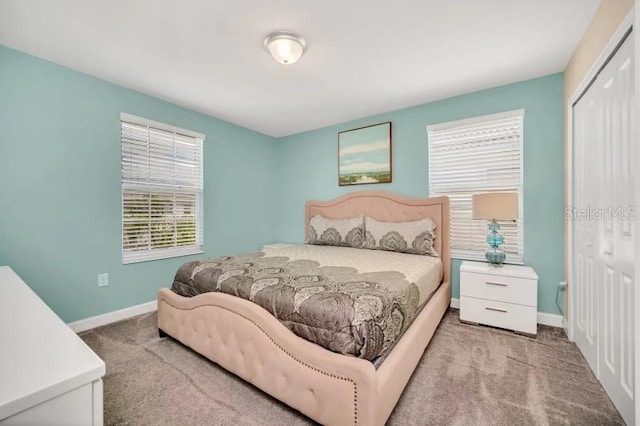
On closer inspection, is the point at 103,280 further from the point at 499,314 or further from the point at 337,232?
the point at 499,314

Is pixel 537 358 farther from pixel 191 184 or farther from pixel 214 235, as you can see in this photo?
pixel 191 184

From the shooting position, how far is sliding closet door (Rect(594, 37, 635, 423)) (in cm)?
139

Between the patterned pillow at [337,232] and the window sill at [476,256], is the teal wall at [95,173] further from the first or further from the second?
the patterned pillow at [337,232]

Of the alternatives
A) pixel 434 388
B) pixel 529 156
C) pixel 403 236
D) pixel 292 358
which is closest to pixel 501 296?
pixel 403 236

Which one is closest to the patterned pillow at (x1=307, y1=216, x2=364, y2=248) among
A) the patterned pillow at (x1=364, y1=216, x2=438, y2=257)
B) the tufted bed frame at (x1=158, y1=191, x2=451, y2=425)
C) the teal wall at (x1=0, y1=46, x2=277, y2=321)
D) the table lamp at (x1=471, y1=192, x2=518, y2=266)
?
the patterned pillow at (x1=364, y1=216, x2=438, y2=257)

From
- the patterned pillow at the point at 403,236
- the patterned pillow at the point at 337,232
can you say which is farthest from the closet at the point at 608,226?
the patterned pillow at the point at 337,232

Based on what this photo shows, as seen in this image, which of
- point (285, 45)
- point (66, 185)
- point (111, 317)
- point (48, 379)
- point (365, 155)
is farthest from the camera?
point (365, 155)

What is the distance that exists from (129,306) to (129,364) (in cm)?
108

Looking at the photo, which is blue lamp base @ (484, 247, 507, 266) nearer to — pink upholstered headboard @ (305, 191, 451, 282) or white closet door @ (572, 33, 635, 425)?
pink upholstered headboard @ (305, 191, 451, 282)

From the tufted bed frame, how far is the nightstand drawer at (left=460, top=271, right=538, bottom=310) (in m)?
0.39

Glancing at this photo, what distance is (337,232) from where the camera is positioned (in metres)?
3.48

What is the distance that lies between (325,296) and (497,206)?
6.41ft

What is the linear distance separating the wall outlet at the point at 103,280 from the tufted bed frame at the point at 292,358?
85 centimetres

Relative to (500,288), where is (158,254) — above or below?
above
